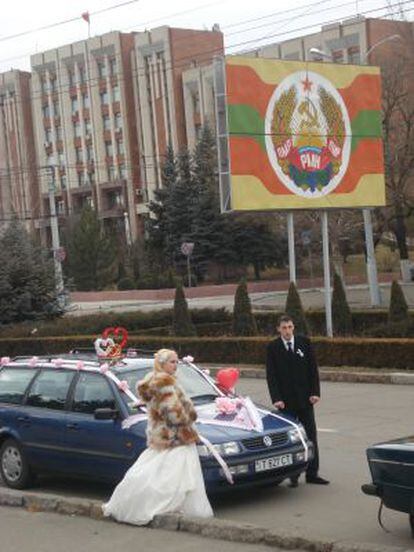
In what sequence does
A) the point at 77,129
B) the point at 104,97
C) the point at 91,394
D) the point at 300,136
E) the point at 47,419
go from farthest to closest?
the point at 77,129 < the point at 104,97 < the point at 300,136 < the point at 47,419 < the point at 91,394

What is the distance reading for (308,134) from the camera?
23.7 metres

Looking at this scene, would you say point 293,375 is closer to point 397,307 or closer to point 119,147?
point 397,307

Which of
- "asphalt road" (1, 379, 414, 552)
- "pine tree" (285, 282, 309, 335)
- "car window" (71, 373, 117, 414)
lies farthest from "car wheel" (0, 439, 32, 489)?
"pine tree" (285, 282, 309, 335)

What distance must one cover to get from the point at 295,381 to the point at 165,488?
6.78 feet

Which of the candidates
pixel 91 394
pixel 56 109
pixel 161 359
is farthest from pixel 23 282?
pixel 56 109

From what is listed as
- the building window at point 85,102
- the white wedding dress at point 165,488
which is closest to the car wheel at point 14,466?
the white wedding dress at point 165,488

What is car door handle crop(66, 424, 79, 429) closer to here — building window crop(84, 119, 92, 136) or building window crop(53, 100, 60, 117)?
building window crop(84, 119, 92, 136)

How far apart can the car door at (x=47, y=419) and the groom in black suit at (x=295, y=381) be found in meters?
2.23

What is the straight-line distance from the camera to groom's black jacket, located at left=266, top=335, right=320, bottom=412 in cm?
909

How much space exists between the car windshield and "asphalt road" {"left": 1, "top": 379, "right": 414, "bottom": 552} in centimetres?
112

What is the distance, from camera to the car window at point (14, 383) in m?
10.1

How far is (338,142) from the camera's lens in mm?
24188

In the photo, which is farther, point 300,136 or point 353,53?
point 353,53

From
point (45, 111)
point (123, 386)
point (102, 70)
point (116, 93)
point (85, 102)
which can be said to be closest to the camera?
point (123, 386)
